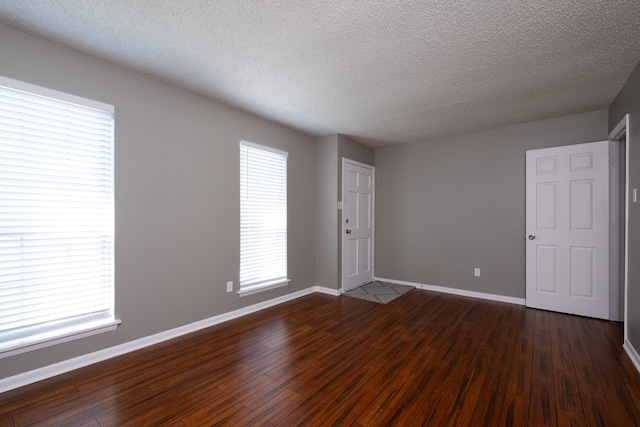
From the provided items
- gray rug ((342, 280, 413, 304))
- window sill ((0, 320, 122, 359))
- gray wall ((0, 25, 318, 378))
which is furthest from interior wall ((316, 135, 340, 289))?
window sill ((0, 320, 122, 359))

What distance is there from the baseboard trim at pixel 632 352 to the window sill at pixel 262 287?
364cm

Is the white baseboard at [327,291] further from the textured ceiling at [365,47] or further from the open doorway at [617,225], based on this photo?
the open doorway at [617,225]

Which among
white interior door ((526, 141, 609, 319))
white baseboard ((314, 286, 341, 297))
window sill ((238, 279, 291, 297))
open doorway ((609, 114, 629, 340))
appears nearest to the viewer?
open doorway ((609, 114, 629, 340))

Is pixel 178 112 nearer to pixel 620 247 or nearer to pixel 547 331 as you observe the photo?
pixel 547 331

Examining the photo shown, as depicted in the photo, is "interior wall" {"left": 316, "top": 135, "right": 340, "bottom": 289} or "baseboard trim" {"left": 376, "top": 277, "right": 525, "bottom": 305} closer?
"baseboard trim" {"left": 376, "top": 277, "right": 525, "bottom": 305}

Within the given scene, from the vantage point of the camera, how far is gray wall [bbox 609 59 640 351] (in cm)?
240

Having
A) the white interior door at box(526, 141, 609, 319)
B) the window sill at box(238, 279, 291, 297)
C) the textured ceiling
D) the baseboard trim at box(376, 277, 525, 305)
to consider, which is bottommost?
the baseboard trim at box(376, 277, 525, 305)

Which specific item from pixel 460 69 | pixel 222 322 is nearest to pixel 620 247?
pixel 460 69

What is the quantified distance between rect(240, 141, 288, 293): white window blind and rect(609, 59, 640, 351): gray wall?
12.1 feet

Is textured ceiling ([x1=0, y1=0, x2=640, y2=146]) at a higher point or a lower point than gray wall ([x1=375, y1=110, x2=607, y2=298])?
higher

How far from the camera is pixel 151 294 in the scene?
2697mm

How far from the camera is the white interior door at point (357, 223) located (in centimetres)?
469

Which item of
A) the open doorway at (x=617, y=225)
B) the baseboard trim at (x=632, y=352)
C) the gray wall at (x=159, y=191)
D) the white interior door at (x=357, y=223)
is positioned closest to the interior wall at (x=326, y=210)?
the white interior door at (x=357, y=223)

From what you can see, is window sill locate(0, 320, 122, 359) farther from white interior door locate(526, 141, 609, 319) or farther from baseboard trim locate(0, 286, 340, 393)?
white interior door locate(526, 141, 609, 319)
